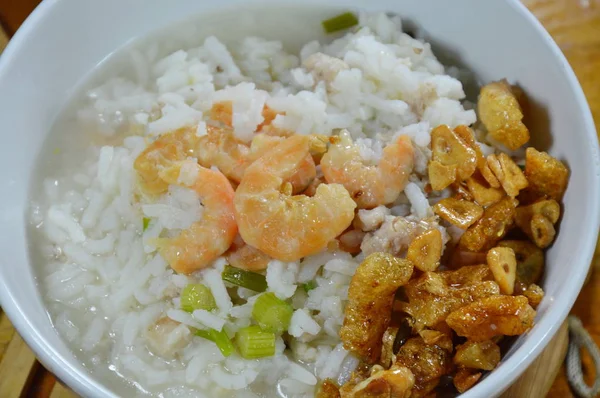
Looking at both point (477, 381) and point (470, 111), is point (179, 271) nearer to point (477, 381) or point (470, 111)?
point (477, 381)

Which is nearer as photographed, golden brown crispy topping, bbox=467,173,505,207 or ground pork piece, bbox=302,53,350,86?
golden brown crispy topping, bbox=467,173,505,207

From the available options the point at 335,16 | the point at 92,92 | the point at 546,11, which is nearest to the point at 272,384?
the point at 92,92

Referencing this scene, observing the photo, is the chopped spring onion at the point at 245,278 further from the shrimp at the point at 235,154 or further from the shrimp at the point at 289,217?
the shrimp at the point at 235,154

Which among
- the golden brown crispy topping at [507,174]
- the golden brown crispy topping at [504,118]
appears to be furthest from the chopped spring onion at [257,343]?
the golden brown crispy topping at [504,118]

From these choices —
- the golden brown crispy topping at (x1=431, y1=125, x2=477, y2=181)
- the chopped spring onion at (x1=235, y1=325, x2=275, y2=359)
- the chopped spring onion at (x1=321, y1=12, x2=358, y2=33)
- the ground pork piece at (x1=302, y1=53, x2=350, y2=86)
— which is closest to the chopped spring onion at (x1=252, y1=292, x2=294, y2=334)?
the chopped spring onion at (x1=235, y1=325, x2=275, y2=359)

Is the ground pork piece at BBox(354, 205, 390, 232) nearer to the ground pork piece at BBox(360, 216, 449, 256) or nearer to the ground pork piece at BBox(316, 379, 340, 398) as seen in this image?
the ground pork piece at BBox(360, 216, 449, 256)

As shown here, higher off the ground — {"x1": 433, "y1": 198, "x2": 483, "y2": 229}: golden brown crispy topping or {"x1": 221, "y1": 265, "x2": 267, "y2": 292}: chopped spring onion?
{"x1": 433, "y1": 198, "x2": 483, "y2": 229}: golden brown crispy topping

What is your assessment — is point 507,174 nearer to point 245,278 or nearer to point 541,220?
point 541,220
